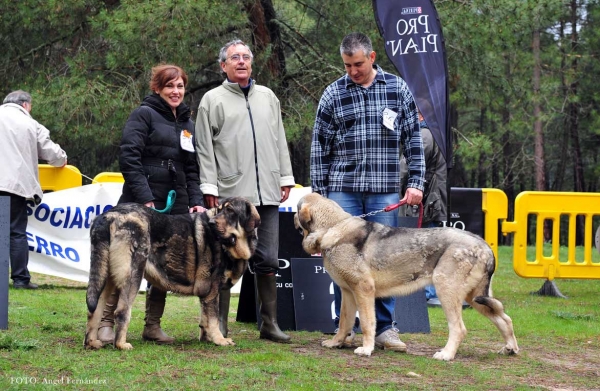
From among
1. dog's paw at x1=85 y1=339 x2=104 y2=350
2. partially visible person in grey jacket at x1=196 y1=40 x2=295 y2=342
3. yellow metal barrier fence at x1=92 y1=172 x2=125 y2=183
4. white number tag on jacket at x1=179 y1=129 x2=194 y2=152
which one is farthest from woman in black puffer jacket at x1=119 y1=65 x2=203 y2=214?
yellow metal barrier fence at x1=92 y1=172 x2=125 y2=183

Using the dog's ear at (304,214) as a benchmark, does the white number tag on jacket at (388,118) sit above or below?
above

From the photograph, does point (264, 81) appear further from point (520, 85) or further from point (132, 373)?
point (132, 373)

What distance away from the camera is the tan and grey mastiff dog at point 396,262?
18.4 feet

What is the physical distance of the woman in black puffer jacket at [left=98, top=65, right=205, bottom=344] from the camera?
18.4ft

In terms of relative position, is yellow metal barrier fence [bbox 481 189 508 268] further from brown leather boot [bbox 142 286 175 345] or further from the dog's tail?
the dog's tail

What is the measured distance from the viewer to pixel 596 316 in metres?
8.79

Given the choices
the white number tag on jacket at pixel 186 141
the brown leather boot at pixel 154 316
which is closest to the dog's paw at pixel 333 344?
the brown leather boot at pixel 154 316

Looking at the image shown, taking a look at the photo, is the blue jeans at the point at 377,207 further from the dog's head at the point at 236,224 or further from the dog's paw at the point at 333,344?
the dog's head at the point at 236,224

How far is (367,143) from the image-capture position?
5.97 m

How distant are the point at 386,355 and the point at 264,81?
888 cm

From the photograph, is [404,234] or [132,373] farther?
[404,234]

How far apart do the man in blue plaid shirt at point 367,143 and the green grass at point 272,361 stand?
2.24 feet

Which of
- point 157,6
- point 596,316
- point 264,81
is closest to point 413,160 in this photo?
point 596,316

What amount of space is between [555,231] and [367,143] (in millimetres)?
5992
